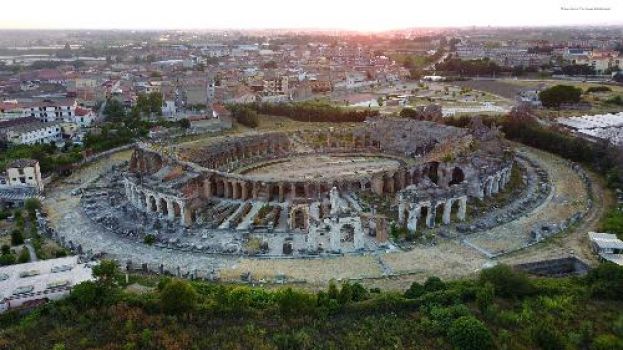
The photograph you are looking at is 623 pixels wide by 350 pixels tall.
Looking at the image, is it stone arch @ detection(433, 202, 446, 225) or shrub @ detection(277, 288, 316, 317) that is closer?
shrub @ detection(277, 288, 316, 317)

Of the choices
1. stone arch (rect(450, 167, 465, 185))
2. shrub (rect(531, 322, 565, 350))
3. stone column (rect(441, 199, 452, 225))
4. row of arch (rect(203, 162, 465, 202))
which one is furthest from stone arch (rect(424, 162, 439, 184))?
shrub (rect(531, 322, 565, 350))

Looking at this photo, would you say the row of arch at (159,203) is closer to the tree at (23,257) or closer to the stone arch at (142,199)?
the stone arch at (142,199)

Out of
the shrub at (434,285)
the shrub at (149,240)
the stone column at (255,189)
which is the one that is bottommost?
the shrub at (149,240)

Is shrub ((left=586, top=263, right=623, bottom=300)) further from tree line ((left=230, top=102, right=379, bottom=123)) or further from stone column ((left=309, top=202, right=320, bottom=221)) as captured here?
tree line ((left=230, top=102, right=379, bottom=123))

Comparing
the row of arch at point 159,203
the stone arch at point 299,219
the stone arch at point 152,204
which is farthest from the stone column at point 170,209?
the stone arch at point 299,219

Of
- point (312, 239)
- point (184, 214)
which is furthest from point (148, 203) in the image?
point (312, 239)

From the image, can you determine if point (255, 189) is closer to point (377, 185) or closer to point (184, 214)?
point (184, 214)
